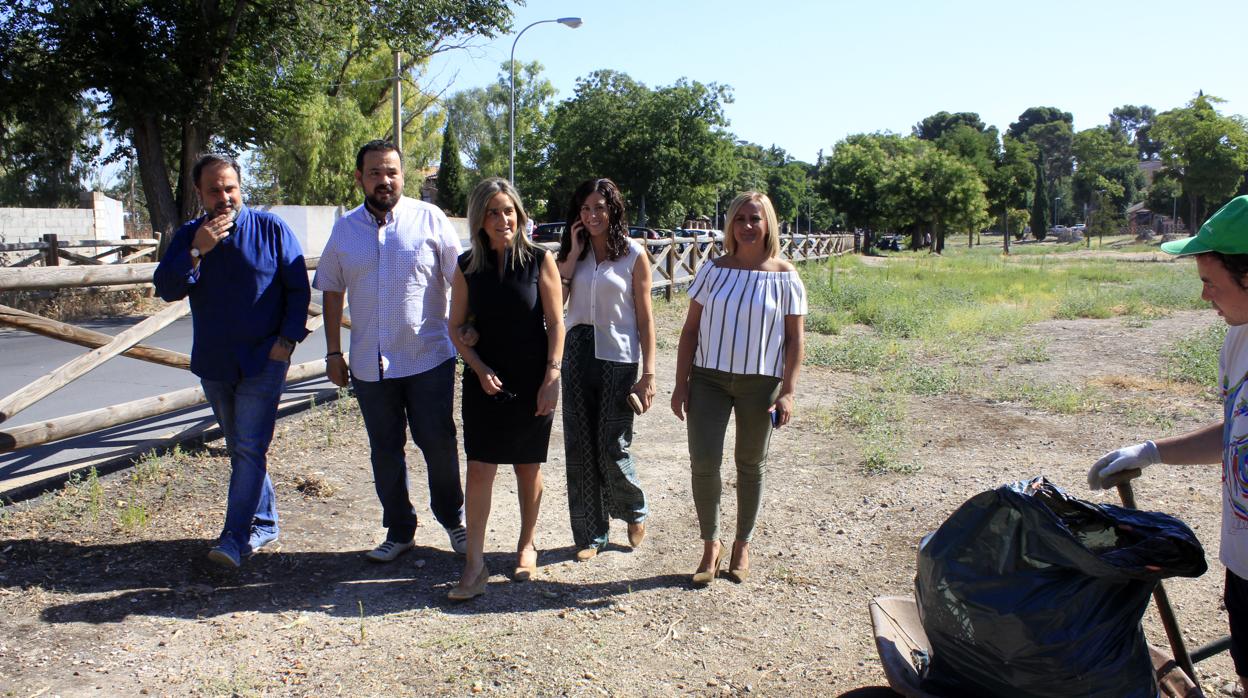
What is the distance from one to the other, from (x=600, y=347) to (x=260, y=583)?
1.91m

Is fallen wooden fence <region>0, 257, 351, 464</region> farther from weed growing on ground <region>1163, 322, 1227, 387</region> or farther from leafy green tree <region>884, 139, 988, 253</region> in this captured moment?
leafy green tree <region>884, 139, 988, 253</region>

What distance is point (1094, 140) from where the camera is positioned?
76625 millimetres

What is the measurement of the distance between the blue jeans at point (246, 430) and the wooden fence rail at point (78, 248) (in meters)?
11.1

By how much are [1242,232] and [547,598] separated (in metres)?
Answer: 3.01

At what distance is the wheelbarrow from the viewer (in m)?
2.31

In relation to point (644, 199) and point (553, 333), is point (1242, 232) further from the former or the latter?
point (644, 199)

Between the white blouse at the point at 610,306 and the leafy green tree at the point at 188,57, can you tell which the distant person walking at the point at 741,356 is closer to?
the white blouse at the point at 610,306

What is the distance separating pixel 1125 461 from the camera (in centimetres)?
244

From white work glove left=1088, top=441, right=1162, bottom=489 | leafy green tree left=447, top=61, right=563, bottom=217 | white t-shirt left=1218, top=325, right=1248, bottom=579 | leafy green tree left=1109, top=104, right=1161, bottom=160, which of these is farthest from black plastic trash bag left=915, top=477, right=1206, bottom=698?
leafy green tree left=1109, top=104, right=1161, bottom=160

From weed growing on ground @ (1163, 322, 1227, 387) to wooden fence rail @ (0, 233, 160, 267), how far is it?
567 inches

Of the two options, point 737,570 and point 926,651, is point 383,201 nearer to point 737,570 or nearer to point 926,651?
point 737,570

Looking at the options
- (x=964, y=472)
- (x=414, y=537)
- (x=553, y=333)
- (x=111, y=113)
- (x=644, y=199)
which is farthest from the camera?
(x=644, y=199)

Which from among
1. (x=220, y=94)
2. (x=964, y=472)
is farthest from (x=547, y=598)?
(x=220, y=94)

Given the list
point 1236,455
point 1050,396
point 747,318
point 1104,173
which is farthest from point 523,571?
point 1104,173
